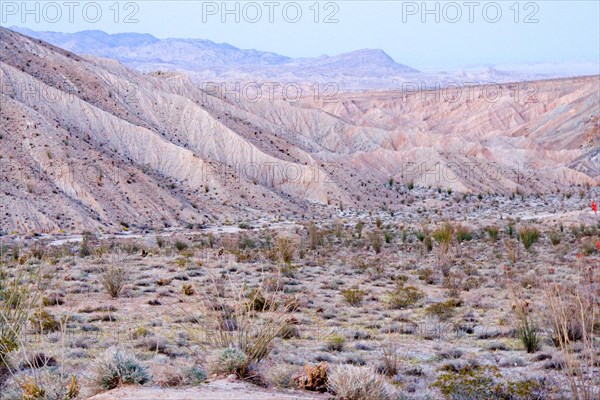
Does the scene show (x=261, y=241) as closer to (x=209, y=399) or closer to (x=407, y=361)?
(x=407, y=361)

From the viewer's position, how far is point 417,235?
990 inches

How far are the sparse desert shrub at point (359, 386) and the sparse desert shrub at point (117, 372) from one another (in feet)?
6.29

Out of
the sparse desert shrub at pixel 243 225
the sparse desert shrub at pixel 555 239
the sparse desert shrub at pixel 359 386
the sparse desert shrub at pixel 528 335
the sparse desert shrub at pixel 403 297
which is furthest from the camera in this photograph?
the sparse desert shrub at pixel 243 225

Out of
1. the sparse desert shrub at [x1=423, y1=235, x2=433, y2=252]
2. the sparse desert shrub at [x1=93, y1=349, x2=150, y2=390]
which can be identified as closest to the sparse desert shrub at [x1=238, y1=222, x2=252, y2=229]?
the sparse desert shrub at [x1=423, y1=235, x2=433, y2=252]

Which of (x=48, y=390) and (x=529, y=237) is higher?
(x=48, y=390)

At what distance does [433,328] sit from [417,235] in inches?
558

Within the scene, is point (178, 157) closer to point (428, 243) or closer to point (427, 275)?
point (428, 243)

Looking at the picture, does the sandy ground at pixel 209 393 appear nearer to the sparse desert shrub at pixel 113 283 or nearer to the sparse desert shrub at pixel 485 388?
the sparse desert shrub at pixel 485 388

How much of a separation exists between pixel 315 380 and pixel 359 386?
2.50 ft

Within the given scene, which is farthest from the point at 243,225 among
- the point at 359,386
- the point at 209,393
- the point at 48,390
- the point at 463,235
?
the point at 359,386

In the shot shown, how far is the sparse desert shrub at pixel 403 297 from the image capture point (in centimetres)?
1293

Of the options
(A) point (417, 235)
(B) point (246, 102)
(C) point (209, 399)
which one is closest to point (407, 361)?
(C) point (209, 399)

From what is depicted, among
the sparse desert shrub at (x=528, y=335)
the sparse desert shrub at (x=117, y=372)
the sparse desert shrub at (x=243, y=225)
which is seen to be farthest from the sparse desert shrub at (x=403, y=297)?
the sparse desert shrub at (x=243, y=225)

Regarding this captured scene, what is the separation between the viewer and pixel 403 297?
523 inches
